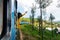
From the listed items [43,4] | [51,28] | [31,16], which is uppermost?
[43,4]

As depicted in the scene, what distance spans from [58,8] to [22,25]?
494mm

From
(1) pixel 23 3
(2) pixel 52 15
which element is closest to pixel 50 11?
(2) pixel 52 15

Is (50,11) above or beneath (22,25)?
above

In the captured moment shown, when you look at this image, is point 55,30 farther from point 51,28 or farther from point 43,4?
point 43,4

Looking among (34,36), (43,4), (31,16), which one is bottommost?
(34,36)

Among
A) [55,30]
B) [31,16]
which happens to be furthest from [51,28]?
[31,16]

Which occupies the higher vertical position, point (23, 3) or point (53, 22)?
point (23, 3)

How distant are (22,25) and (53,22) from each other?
15.3 inches

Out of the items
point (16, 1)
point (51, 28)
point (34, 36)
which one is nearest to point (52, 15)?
point (51, 28)

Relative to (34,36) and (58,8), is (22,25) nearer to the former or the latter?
(34,36)

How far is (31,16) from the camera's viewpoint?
131 centimetres

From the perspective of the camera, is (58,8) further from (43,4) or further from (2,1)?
(2,1)

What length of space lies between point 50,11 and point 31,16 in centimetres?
24

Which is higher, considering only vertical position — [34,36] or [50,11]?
[50,11]
